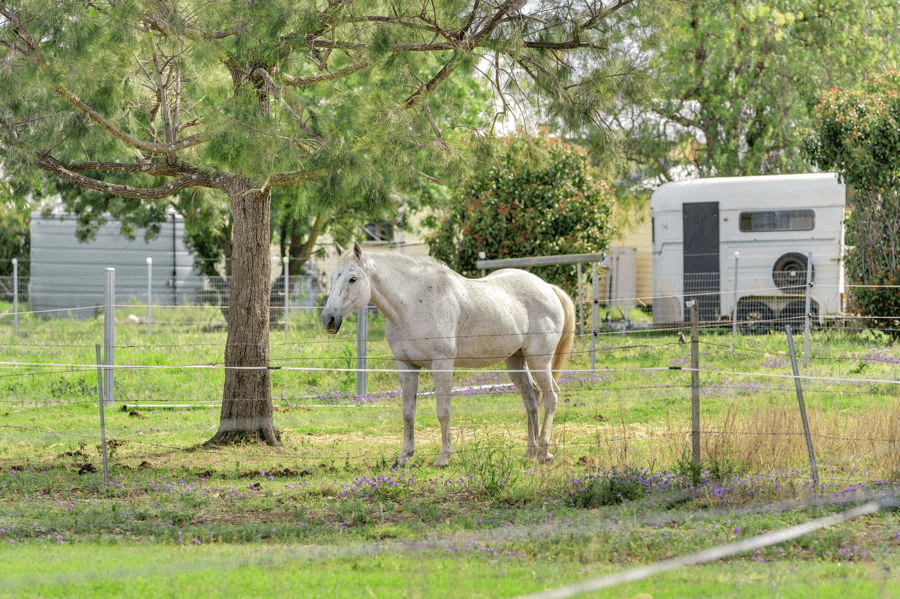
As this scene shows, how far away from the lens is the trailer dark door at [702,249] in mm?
17969

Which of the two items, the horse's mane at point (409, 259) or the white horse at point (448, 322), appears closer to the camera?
the white horse at point (448, 322)

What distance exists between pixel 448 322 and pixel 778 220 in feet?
37.0

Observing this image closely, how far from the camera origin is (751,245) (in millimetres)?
17797

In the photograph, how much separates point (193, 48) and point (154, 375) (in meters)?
6.55

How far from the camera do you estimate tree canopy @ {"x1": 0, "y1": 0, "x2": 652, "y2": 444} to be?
7020mm

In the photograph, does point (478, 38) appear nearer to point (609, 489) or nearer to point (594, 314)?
point (609, 489)

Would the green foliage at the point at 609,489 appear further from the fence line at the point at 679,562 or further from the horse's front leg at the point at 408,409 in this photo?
the horse's front leg at the point at 408,409

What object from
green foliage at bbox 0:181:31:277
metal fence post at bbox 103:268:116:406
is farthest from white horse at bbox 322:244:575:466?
green foliage at bbox 0:181:31:277

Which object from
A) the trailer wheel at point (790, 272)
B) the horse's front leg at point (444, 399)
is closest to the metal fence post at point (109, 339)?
the horse's front leg at point (444, 399)

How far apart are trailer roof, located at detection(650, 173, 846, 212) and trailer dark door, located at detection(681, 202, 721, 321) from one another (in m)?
0.19

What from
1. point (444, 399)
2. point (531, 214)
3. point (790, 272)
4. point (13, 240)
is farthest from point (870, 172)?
point (13, 240)

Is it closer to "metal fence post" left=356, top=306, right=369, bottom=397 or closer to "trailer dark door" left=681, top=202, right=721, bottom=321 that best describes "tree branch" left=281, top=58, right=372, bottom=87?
"metal fence post" left=356, top=306, right=369, bottom=397

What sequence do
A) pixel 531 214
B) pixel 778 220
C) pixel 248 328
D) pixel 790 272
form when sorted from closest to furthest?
pixel 248 328
pixel 531 214
pixel 790 272
pixel 778 220

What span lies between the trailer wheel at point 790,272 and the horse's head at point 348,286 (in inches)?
448
